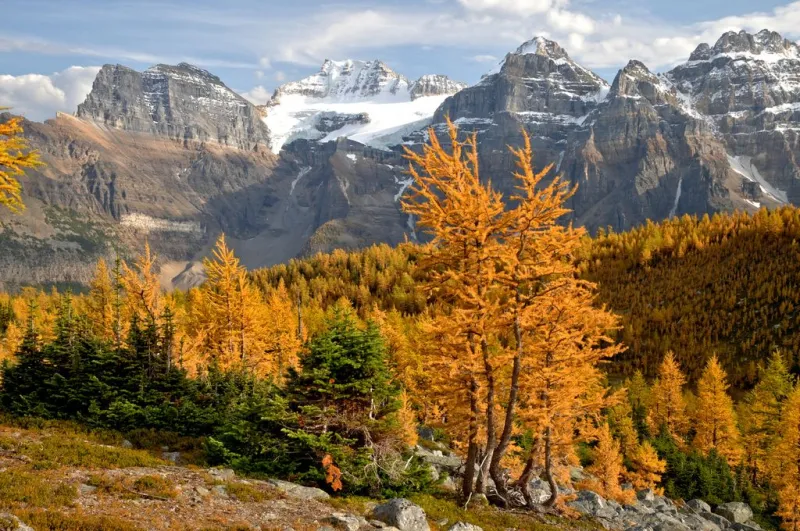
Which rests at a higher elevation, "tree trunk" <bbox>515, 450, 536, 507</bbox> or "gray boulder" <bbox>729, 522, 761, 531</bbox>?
"tree trunk" <bbox>515, 450, 536, 507</bbox>

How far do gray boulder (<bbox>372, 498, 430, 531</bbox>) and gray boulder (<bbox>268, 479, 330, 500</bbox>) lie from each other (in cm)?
219

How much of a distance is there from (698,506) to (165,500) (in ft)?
140

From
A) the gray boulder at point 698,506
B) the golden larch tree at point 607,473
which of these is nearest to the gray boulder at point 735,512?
the gray boulder at point 698,506

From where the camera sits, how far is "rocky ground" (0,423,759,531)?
40.5ft

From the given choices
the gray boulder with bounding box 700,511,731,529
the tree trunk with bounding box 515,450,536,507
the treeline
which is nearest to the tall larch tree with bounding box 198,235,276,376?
the tree trunk with bounding box 515,450,536,507

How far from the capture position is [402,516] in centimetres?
1447

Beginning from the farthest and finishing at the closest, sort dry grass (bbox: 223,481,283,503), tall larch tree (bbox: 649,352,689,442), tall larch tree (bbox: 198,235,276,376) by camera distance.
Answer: tall larch tree (bbox: 649,352,689,442)
tall larch tree (bbox: 198,235,276,376)
dry grass (bbox: 223,481,283,503)

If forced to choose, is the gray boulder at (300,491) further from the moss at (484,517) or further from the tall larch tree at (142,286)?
the tall larch tree at (142,286)

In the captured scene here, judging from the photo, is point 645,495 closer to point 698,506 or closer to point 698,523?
point 698,506

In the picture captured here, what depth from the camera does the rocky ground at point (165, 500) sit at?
40.5ft

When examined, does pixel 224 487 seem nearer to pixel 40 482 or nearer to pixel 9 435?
pixel 40 482

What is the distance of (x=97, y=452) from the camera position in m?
18.0

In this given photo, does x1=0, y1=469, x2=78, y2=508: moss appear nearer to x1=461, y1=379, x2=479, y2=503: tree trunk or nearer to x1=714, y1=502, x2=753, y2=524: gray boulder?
x1=461, y1=379, x2=479, y2=503: tree trunk

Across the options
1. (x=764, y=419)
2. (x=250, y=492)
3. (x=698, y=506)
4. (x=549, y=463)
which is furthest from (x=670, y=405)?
(x=250, y=492)
